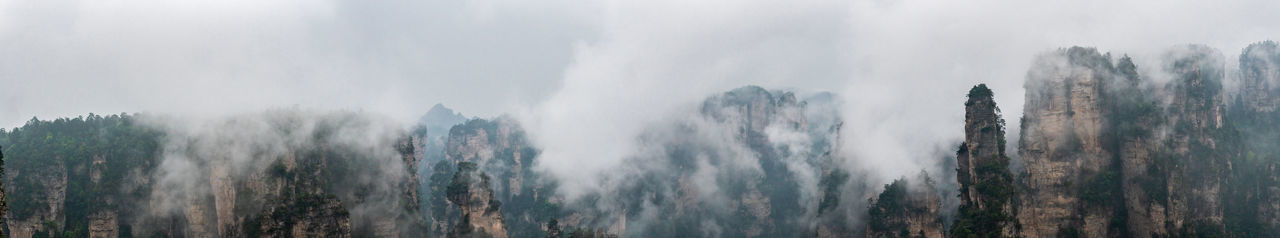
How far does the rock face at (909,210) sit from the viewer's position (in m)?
58.0

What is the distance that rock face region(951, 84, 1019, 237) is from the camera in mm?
37562

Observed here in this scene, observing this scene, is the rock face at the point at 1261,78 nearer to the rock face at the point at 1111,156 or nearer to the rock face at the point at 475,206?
the rock face at the point at 1111,156

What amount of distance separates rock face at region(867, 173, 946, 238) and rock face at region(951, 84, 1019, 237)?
17.8 m

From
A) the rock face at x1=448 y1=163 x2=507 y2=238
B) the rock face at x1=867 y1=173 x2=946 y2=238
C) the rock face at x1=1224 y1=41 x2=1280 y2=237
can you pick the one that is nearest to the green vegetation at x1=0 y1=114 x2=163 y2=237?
the rock face at x1=448 y1=163 x2=507 y2=238

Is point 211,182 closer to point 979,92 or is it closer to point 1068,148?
point 979,92

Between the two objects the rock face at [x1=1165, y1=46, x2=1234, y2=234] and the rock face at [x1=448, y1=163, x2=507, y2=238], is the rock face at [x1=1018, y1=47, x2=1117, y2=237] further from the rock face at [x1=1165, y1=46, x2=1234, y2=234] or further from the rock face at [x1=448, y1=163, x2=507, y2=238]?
the rock face at [x1=448, y1=163, x2=507, y2=238]

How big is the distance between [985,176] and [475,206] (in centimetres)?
4175

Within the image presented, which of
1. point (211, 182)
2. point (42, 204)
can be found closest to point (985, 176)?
point (211, 182)

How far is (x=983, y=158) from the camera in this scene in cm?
3878

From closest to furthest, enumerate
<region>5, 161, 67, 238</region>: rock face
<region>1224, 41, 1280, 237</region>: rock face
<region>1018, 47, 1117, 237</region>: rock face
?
1. <region>1018, 47, 1117, 237</region>: rock face
2. <region>1224, 41, 1280, 237</region>: rock face
3. <region>5, 161, 67, 238</region>: rock face

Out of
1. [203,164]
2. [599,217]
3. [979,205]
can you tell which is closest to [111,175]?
[203,164]

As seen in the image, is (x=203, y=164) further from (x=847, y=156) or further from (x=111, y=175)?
(x=847, y=156)

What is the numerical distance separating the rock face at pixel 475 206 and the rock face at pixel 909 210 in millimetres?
34112

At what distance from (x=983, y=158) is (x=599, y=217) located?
73.2 m
